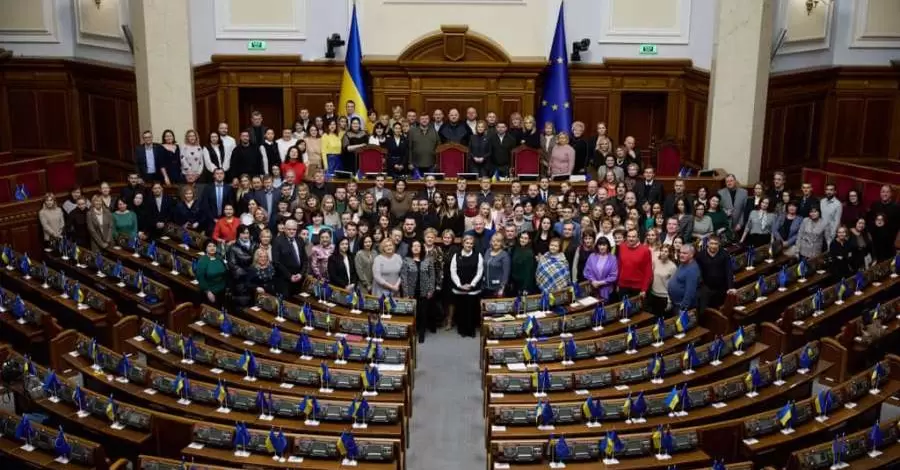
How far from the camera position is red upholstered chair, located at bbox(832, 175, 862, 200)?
13.1m

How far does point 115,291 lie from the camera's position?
426 inches

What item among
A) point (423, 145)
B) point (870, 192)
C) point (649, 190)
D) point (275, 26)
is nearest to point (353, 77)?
point (275, 26)

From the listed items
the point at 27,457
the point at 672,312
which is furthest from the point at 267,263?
the point at 672,312

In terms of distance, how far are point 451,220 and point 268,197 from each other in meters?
2.20

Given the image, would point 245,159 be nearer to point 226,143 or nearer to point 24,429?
point 226,143

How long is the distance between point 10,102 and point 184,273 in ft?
22.4

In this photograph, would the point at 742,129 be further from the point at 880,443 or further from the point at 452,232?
the point at 880,443

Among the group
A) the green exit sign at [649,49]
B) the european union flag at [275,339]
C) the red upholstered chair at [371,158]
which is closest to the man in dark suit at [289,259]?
the european union flag at [275,339]

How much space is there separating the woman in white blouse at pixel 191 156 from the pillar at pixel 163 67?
1.60 m


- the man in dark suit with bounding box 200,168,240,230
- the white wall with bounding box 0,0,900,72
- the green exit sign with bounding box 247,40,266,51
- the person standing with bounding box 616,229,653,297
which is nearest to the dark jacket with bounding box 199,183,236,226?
the man in dark suit with bounding box 200,168,240,230

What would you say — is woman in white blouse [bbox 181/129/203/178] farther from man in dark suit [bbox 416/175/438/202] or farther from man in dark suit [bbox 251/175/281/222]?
man in dark suit [bbox 416/175/438/202]

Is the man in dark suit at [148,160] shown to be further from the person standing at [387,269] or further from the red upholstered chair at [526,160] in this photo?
the red upholstered chair at [526,160]

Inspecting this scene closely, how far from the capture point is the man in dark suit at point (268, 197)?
39.5 ft

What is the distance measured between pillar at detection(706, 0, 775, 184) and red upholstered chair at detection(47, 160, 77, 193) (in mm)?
8762
